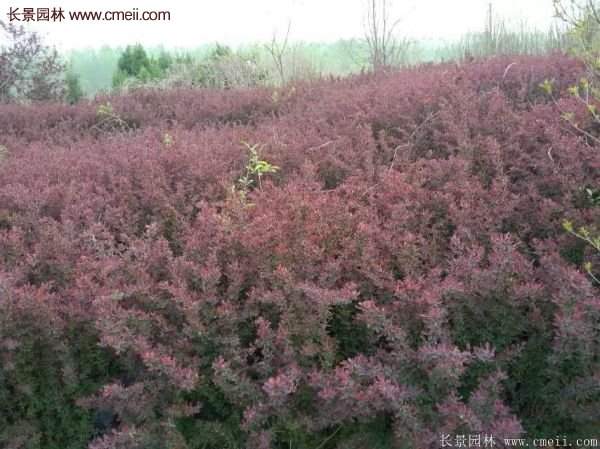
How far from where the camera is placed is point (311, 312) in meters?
2.21

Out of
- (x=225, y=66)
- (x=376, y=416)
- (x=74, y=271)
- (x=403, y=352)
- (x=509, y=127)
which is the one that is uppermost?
(x=225, y=66)

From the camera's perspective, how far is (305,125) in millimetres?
4371

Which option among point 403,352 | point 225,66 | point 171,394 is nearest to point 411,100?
point 403,352

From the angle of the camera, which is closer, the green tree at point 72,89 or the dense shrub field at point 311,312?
the dense shrub field at point 311,312

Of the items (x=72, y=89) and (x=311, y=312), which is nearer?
(x=311, y=312)

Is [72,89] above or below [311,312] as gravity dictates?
above

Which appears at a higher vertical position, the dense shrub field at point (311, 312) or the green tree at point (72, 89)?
the green tree at point (72, 89)

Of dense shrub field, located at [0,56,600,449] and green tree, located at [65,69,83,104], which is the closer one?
dense shrub field, located at [0,56,600,449]

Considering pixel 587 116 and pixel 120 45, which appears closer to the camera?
pixel 587 116

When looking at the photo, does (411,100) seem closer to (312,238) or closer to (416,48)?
(312,238)

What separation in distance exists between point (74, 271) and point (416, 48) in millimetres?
9673

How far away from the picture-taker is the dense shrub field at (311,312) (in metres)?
2.04

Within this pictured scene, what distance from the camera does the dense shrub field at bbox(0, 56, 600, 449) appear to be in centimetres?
204

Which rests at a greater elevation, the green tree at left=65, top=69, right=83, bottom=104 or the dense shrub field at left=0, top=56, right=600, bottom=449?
the green tree at left=65, top=69, right=83, bottom=104
